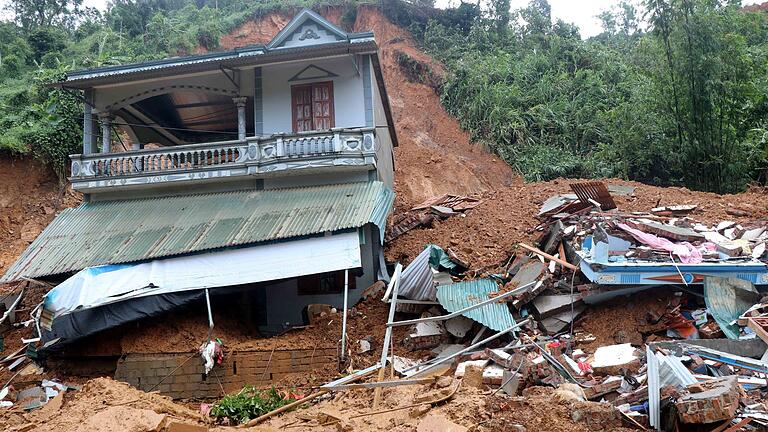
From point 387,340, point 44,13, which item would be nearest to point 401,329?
point 387,340

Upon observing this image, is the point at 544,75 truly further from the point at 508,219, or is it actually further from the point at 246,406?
the point at 246,406

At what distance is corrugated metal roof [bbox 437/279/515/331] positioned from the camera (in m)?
8.84

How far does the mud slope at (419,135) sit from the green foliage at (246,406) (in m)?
14.1

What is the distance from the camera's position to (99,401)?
7.90 metres

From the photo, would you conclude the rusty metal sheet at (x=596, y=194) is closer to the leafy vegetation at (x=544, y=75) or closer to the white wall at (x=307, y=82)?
the white wall at (x=307, y=82)

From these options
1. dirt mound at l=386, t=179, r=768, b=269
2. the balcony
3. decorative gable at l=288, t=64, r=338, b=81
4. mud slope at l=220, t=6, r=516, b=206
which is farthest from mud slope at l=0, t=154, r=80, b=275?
dirt mound at l=386, t=179, r=768, b=269

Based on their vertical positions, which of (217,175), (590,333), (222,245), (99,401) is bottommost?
(99,401)

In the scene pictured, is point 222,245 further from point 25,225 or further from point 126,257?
point 25,225

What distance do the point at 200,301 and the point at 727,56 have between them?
17.2m

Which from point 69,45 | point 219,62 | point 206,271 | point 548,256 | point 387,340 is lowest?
point 387,340

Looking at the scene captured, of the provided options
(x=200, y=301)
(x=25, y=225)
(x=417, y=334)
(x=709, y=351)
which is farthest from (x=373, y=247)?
(x=25, y=225)

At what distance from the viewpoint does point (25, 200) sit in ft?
62.1

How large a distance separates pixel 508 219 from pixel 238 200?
6.83m

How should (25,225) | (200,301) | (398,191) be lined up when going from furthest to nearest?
(398,191)
(25,225)
(200,301)
